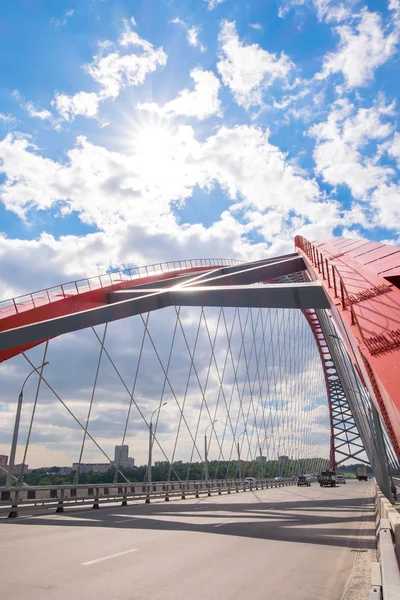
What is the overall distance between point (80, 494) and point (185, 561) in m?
13.9

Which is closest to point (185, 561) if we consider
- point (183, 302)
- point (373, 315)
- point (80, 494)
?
point (373, 315)

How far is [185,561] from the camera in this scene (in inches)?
317

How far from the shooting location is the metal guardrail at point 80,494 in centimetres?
1725

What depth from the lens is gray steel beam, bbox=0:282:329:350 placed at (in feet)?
51.1

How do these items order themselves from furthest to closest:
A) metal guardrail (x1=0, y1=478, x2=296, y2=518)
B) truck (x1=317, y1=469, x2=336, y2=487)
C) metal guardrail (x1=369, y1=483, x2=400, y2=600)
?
truck (x1=317, y1=469, x2=336, y2=487), metal guardrail (x1=0, y1=478, x2=296, y2=518), metal guardrail (x1=369, y1=483, x2=400, y2=600)

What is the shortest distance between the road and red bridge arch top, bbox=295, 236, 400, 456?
264cm

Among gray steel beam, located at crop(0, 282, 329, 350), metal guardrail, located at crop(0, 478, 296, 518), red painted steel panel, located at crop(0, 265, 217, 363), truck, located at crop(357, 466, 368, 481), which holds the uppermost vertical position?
red painted steel panel, located at crop(0, 265, 217, 363)

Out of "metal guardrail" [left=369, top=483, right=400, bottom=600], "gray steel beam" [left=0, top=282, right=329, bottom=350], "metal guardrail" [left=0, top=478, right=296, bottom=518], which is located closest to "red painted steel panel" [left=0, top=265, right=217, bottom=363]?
"gray steel beam" [left=0, top=282, right=329, bottom=350]

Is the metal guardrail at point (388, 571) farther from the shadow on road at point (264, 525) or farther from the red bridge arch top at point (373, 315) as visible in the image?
the shadow on road at point (264, 525)

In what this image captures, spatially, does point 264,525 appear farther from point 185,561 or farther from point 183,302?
point 183,302

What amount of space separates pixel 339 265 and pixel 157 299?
807 centimetres

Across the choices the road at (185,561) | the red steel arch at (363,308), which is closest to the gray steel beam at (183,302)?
the red steel arch at (363,308)

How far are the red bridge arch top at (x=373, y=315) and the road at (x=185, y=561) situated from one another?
264 cm

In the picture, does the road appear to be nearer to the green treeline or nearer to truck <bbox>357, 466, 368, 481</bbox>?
the green treeline
